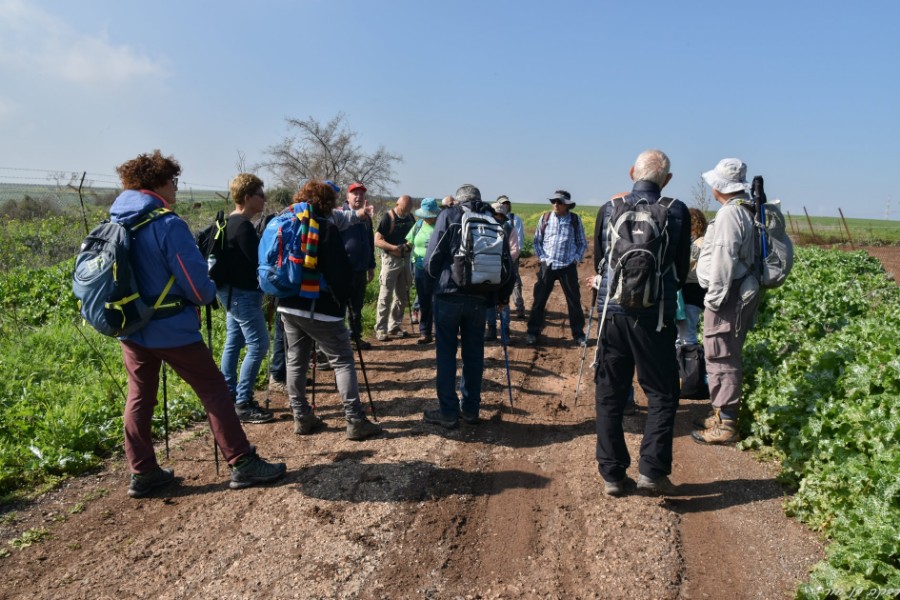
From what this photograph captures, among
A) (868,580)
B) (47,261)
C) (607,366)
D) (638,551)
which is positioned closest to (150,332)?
(607,366)

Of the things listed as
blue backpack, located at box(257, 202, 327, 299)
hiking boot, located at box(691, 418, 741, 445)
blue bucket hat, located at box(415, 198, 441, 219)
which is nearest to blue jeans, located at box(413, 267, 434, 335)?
blue bucket hat, located at box(415, 198, 441, 219)

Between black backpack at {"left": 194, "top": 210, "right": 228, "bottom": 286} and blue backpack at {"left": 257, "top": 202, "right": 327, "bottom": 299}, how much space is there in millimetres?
694

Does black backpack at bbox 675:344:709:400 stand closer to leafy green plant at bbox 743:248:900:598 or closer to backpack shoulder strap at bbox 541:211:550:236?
leafy green plant at bbox 743:248:900:598

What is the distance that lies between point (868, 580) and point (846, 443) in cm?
124

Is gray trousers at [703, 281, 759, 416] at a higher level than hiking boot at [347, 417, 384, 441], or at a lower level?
higher

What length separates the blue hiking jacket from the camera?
12.2ft

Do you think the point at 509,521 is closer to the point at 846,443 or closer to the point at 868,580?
the point at 868,580

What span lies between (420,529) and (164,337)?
6.56 feet

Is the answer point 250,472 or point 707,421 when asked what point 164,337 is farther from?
point 707,421

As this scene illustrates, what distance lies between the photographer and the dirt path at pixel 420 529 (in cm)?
314

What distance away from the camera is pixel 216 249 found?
16.9 feet

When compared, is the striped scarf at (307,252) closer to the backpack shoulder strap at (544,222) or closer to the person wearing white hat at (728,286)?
the person wearing white hat at (728,286)

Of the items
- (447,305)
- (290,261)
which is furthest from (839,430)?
(290,261)

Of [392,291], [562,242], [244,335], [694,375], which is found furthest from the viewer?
[392,291]
